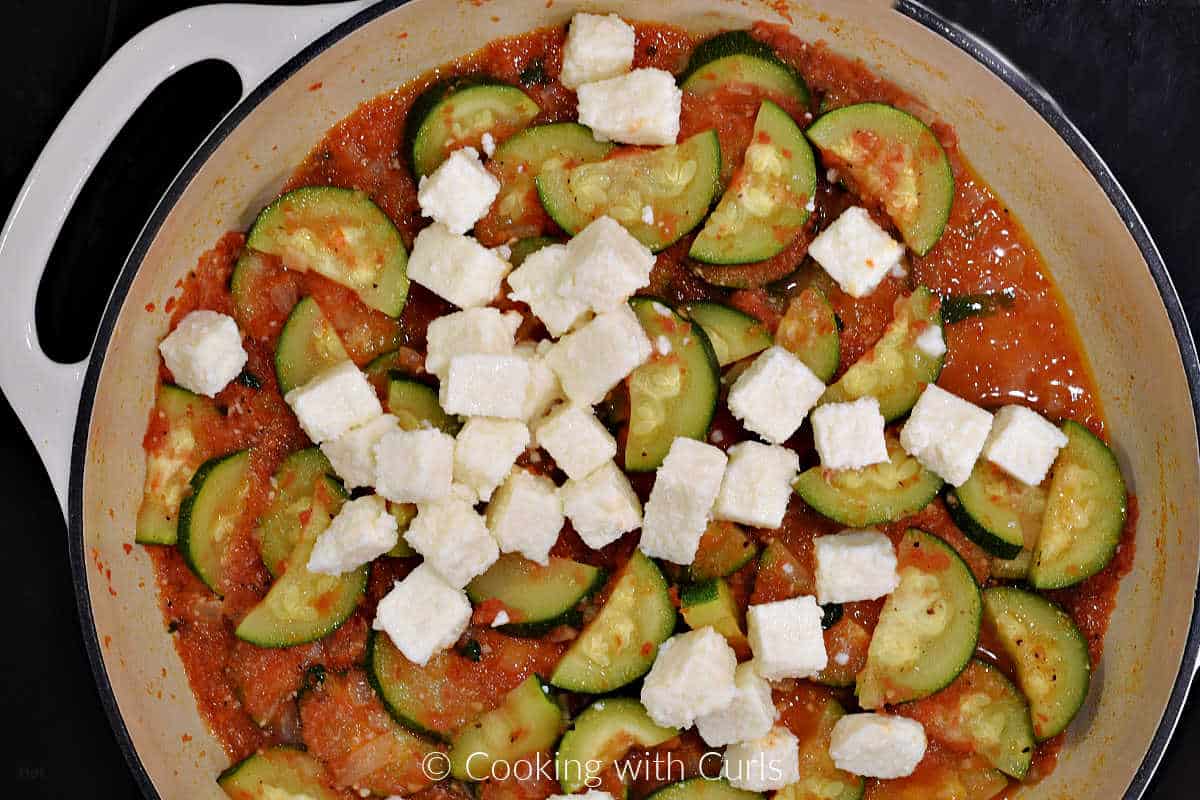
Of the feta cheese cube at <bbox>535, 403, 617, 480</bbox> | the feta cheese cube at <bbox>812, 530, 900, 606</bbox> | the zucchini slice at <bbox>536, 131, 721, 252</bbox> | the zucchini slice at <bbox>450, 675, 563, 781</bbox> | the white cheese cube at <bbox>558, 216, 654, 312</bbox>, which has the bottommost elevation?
the zucchini slice at <bbox>450, 675, 563, 781</bbox>

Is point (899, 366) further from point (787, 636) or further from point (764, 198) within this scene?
point (787, 636)

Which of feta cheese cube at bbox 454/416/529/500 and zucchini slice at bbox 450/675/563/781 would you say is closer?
feta cheese cube at bbox 454/416/529/500

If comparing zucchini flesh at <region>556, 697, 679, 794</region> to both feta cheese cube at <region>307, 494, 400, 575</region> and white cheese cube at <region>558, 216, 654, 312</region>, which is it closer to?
feta cheese cube at <region>307, 494, 400, 575</region>

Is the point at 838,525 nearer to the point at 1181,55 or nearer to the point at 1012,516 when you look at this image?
the point at 1012,516

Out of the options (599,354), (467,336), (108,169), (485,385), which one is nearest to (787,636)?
(599,354)

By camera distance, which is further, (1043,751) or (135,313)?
(1043,751)

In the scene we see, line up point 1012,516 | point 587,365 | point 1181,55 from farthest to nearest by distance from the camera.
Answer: point 1181,55 → point 1012,516 → point 587,365

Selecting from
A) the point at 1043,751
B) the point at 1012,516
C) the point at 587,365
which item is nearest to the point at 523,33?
the point at 587,365

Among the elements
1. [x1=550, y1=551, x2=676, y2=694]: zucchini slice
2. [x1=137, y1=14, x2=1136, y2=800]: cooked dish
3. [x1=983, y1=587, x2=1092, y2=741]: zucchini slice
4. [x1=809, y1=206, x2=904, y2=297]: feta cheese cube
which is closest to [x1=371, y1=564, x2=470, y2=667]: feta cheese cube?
[x1=137, y1=14, x2=1136, y2=800]: cooked dish
